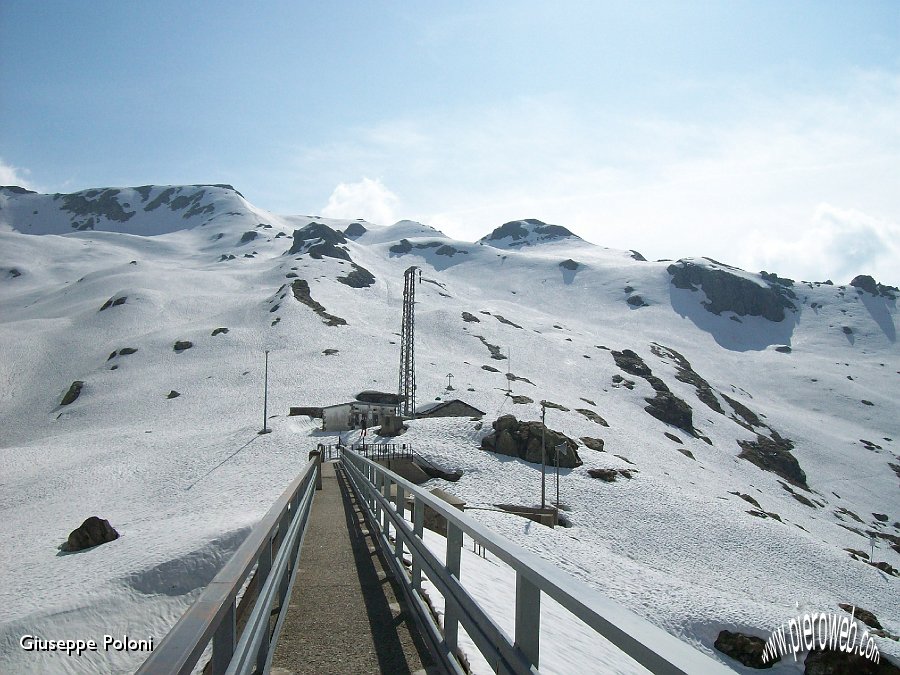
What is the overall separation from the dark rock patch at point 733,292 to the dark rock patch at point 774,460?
99723 mm

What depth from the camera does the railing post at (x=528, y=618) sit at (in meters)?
3.01

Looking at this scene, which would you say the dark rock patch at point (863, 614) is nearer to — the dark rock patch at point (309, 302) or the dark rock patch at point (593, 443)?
the dark rock patch at point (593, 443)

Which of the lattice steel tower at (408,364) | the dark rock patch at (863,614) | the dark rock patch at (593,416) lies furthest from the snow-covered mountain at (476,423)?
the lattice steel tower at (408,364)

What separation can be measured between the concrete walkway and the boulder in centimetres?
1548

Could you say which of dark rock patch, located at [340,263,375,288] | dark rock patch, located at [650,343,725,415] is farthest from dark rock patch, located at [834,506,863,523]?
dark rock patch, located at [340,263,375,288]

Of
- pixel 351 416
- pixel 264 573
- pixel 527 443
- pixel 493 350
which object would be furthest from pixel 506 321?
pixel 264 573

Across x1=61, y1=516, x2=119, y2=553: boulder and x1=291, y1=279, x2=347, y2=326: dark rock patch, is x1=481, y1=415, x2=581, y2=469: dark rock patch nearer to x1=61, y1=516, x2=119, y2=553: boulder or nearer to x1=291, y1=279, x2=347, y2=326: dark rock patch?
x1=61, y1=516, x2=119, y2=553: boulder

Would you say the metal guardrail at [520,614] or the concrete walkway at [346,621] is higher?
the metal guardrail at [520,614]

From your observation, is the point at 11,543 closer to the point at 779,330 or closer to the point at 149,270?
the point at 149,270

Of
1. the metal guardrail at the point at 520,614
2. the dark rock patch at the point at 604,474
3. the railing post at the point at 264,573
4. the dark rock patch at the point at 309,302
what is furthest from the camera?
the dark rock patch at the point at 309,302

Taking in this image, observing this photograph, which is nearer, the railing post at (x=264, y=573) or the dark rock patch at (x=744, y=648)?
the railing post at (x=264, y=573)

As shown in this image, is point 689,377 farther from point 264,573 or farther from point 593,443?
point 264,573

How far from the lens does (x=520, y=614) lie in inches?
121

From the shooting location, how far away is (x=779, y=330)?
16475 cm
